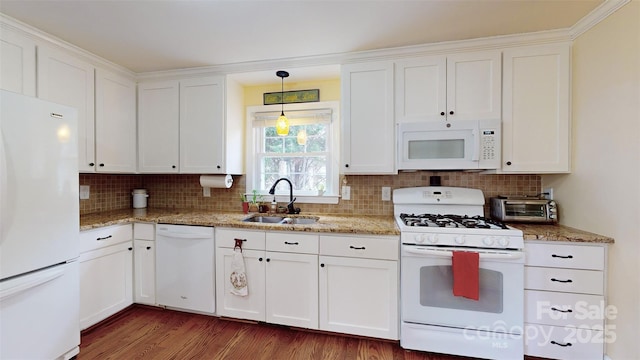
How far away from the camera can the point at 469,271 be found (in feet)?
5.77

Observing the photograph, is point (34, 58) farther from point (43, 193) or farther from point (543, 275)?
point (543, 275)

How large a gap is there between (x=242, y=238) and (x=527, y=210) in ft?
7.49

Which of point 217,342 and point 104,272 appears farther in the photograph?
point 104,272

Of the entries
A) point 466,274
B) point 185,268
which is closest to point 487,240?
point 466,274

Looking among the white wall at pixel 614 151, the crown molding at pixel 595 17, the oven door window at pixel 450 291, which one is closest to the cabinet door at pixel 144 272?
the oven door window at pixel 450 291

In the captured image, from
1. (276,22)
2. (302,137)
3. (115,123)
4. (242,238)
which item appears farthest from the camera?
(302,137)

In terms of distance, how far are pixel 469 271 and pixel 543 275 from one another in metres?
0.53

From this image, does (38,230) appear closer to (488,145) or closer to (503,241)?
(503,241)

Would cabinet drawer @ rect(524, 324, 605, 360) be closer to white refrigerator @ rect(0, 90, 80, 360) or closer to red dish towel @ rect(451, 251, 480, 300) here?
red dish towel @ rect(451, 251, 480, 300)

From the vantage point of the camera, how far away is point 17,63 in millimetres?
1896

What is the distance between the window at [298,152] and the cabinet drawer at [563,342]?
5.93 feet

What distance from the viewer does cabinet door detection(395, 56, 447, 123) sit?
219cm

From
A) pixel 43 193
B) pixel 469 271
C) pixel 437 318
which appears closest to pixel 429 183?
pixel 469 271

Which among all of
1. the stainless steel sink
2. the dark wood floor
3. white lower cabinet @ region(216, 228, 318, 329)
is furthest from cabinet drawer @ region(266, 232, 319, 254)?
the dark wood floor
